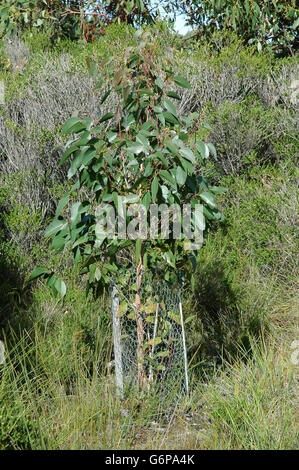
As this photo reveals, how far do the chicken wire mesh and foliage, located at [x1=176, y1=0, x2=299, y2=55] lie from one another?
4.00 metres

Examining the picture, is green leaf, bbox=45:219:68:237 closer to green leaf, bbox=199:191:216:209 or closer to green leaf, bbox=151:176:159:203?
green leaf, bbox=151:176:159:203

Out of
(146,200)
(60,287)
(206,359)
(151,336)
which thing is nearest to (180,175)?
(146,200)

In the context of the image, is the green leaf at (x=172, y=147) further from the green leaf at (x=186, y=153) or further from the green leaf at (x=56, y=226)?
the green leaf at (x=56, y=226)

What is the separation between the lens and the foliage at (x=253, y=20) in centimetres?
604

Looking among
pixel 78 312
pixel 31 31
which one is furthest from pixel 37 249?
pixel 31 31

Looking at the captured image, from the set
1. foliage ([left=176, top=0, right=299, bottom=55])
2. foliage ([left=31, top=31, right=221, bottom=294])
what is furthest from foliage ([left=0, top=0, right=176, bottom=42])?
foliage ([left=31, top=31, right=221, bottom=294])

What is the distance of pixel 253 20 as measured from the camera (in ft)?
19.8

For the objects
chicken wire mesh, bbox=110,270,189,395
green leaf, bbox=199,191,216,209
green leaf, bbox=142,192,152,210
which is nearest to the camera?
green leaf, bbox=142,192,152,210

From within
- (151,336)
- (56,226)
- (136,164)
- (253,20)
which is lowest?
(151,336)

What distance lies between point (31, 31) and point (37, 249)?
13.2 ft

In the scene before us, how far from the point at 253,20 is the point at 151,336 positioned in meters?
4.29

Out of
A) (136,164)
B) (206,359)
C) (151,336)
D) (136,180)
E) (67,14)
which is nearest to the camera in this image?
(136,164)

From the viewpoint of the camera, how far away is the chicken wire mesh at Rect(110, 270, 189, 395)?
274 cm

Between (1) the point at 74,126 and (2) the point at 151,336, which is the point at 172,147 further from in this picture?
(2) the point at 151,336
